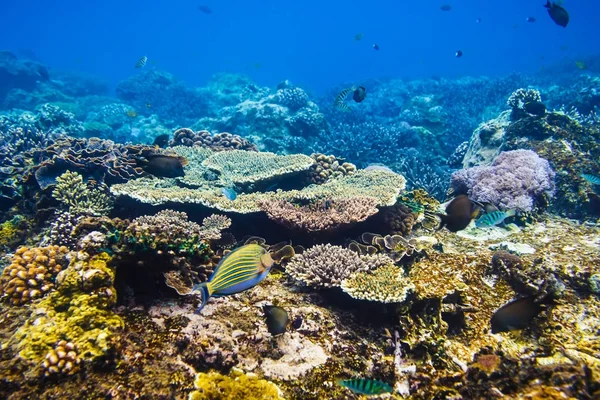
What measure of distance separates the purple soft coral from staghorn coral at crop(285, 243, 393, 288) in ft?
12.2

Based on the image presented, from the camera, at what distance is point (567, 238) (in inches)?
222

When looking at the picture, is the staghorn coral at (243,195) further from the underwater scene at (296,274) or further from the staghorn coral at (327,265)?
the staghorn coral at (327,265)

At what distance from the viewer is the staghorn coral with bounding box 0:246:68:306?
319 cm

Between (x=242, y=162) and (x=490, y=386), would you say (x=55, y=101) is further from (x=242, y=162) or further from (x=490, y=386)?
(x=490, y=386)

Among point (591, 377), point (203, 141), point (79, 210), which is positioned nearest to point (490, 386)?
point (591, 377)

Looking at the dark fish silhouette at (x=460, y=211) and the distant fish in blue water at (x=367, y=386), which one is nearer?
the distant fish in blue water at (x=367, y=386)

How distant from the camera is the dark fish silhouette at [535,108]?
355 inches

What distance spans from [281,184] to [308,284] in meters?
3.37

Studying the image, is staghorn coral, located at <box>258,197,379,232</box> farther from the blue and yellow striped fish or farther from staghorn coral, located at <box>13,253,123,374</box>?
staghorn coral, located at <box>13,253,123,374</box>

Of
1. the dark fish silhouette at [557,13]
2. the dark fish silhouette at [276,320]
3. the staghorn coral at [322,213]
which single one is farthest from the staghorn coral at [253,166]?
the dark fish silhouette at [557,13]

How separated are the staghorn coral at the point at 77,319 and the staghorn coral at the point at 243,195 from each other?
2274 mm

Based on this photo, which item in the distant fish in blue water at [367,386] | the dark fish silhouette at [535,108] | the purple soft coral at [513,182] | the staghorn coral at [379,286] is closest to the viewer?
the distant fish in blue water at [367,386]

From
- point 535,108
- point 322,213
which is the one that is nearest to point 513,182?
point 535,108

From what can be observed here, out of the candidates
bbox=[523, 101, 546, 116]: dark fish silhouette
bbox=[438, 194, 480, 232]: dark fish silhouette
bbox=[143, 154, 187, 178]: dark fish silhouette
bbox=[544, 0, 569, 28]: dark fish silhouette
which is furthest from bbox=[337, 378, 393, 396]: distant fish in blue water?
bbox=[523, 101, 546, 116]: dark fish silhouette
